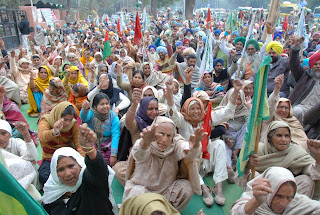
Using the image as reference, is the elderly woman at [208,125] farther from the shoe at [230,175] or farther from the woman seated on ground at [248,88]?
the woman seated on ground at [248,88]

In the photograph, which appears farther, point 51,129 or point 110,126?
point 110,126

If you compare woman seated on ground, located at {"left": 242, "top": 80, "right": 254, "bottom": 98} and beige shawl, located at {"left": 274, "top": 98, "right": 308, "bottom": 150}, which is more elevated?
woman seated on ground, located at {"left": 242, "top": 80, "right": 254, "bottom": 98}

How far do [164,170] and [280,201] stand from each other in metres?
0.98

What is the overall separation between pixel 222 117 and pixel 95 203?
174 cm

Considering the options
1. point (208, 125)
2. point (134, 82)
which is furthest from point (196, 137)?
point (134, 82)

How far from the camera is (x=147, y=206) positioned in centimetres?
166

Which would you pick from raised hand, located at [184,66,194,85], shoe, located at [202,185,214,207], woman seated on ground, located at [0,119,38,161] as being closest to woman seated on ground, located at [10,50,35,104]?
woman seated on ground, located at [0,119,38,161]

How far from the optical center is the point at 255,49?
17.2 ft

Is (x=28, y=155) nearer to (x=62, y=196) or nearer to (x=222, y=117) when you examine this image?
(x=62, y=196)

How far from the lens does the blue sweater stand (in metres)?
3.22

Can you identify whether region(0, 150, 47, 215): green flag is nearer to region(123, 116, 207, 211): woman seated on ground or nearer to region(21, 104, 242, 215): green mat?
region(123, 116, 207, 211): woman seated on ground

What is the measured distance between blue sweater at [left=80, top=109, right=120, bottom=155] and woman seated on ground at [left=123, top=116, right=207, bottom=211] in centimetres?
86

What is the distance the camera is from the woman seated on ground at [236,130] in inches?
135

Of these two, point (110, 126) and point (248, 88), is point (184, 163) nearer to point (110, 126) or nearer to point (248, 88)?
point (110, 126)
